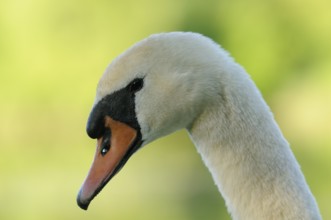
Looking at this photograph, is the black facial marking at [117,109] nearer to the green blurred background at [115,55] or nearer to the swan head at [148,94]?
the swan head at [148,94]

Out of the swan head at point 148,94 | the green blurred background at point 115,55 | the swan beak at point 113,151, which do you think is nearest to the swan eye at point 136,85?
the swan head at point 148,94

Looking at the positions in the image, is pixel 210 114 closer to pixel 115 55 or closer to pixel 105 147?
pixel 105 147

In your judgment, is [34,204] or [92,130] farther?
[34,204]

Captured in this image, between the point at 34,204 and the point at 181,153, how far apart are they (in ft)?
12.3

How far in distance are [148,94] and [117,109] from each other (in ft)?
0.34

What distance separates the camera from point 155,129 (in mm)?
3025

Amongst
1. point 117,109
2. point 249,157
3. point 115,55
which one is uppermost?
point 115,55

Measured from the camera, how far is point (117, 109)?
3.01 metres

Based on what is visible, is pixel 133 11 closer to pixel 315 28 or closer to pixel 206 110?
pixel 315 28

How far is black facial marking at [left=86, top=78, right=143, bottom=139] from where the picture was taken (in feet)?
9.71

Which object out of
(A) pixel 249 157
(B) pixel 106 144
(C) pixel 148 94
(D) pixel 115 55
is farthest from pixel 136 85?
(D) pixel 115 55

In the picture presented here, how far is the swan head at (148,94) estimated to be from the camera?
2945mm

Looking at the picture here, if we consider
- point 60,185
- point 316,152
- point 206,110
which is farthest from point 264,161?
point 316,152

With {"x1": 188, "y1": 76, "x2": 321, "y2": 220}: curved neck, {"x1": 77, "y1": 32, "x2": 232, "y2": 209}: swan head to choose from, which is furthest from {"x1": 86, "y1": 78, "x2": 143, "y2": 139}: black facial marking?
{"x1": 188, "y1": 76, "x2": 321, "y2": 220}: curved neck
